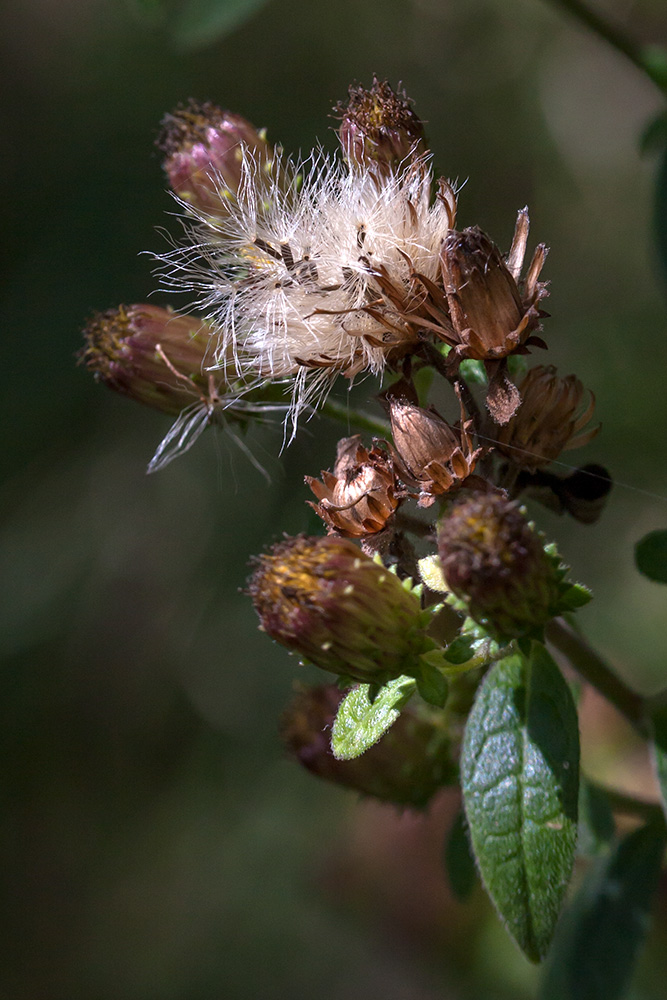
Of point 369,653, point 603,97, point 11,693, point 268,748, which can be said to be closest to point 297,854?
point 268,748

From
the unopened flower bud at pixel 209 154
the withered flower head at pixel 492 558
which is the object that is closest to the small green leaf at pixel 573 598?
the withered flower head at pixel 492 558

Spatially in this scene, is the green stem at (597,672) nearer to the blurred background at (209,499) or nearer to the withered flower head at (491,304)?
the withered flower head at (491,304)

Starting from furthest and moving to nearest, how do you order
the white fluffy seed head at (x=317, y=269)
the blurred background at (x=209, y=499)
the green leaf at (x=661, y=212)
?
the blurred background at (x=209, y=499), the green leaf at (x=661, y=212), the white fluffy seed head at (x=317, y=269)

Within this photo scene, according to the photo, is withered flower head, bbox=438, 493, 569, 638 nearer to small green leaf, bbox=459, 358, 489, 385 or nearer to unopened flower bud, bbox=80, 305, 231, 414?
small green leaf, bbox=459, 358, 489, 385

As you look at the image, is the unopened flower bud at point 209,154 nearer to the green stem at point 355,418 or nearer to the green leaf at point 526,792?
the green stem at point 355,418

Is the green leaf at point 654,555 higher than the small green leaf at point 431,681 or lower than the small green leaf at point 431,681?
higher

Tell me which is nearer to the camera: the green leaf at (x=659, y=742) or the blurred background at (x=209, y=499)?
the green leaf at (x=659, y=742)

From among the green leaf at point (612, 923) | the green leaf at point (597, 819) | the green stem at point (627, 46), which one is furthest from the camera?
the green stem at point (627, 46)
